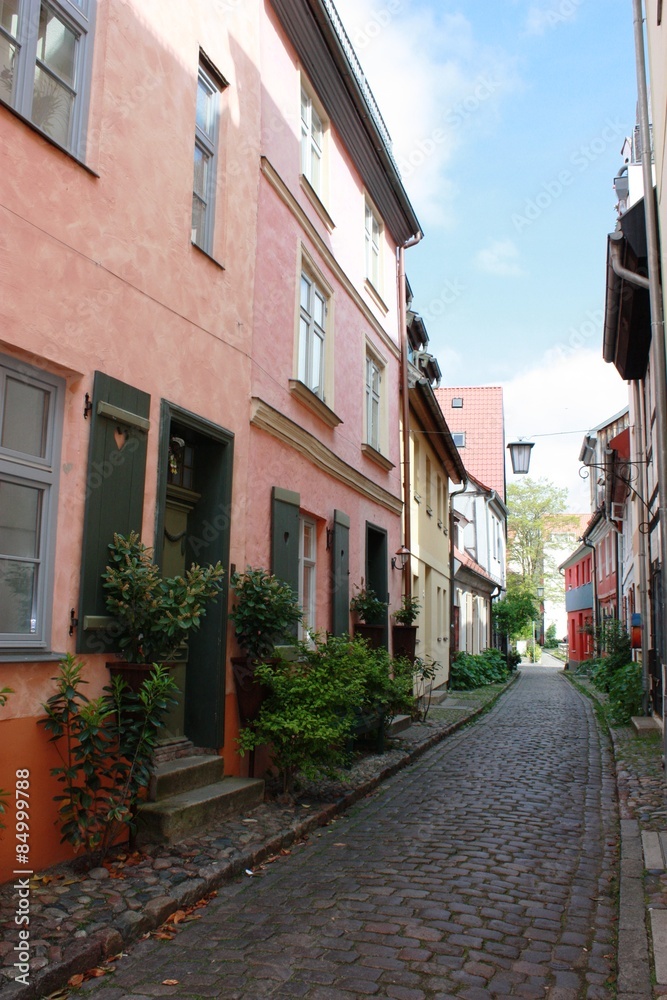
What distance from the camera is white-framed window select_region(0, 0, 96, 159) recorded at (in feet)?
16.2

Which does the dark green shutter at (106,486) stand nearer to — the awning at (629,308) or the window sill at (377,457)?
the window sill at (377,457)

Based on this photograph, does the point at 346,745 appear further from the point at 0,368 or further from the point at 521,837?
the point at 0,368

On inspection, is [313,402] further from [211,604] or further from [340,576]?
[211,604]

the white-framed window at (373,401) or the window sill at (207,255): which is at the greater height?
the white-framed window at (373,401)

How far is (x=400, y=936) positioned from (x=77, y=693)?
86.2 inches

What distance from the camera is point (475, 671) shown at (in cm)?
2248

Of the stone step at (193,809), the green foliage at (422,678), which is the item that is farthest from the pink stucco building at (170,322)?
the green foliage at (422,678)

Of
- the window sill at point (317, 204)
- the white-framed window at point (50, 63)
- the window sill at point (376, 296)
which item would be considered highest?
the window sill at point (376, 296)

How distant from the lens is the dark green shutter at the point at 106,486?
17.3 ft

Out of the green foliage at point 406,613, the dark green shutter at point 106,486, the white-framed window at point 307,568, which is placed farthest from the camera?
the green foliage at point 406,613

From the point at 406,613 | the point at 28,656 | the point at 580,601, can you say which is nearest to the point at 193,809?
the point at 28,656

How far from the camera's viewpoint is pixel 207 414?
274 inches

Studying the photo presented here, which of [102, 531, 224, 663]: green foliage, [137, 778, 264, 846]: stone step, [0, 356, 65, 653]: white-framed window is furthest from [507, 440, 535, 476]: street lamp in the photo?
[0, 356, 65, 653]: white-framed window

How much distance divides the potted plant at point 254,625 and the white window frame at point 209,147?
287 cm
